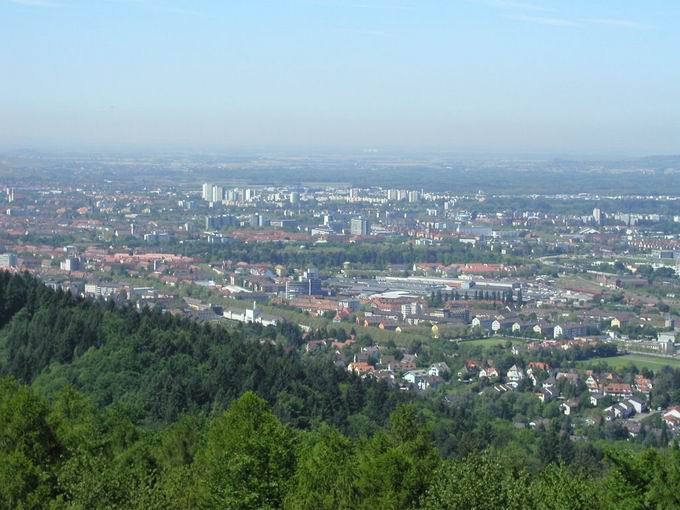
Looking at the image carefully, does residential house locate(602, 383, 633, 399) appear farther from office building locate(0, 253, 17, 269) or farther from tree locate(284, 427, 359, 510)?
office building locate(0, 253, 17, 269)

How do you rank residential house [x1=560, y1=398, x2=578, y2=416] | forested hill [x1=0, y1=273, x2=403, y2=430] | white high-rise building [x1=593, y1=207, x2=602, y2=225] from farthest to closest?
white high-rise building [x1=593, y1=207, x2=602, y2=225], residential house [x1=560, y1=398, x2=578, y2=416], forested hill [x1=0, y1=273, x2=403, y2=430]

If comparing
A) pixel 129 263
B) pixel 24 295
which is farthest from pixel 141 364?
pixel 129 263

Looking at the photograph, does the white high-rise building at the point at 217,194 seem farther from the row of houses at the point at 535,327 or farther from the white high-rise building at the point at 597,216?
the row of houses at the point at 535,327

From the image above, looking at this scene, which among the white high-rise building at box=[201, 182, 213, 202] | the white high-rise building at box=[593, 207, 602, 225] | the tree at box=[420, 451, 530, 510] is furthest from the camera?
the white high-rise building at box=[201, 182, 213, 202]

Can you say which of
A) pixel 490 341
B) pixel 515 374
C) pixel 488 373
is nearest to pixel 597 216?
pixel 490 341

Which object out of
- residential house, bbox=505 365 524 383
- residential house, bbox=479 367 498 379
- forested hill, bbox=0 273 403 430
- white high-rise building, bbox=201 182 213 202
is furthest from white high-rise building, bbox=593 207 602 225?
forested hill, bbox=0 273 403 430

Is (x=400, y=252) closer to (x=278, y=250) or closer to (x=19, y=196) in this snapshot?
(x=278, y=250)

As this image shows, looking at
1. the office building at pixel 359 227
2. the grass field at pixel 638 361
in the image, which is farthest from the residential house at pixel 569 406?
the office building at pixel 359 227
